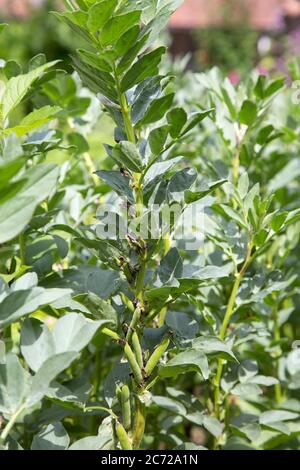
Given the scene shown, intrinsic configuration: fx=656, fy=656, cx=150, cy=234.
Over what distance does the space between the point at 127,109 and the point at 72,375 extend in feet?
1.72

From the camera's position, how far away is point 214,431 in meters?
1.02

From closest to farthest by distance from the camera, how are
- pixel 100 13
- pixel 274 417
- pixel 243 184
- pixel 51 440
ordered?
pixel 100 13 → pixel 51 440 → pixel 243 184 → pixel 274 417

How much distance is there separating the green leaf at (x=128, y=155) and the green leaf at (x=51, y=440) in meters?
0.35

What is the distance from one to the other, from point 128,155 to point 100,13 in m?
0.17

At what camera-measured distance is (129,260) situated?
86 centimetres

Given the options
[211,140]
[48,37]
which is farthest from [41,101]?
[48,37]

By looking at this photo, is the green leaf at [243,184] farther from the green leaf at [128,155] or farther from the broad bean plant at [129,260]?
the green leaf at [128,155]

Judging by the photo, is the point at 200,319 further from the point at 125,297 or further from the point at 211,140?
the point at 211,140

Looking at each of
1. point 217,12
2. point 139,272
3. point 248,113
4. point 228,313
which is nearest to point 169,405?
point 228,313

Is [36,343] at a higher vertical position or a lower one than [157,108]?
lower

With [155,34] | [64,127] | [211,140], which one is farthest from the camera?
[211,140]

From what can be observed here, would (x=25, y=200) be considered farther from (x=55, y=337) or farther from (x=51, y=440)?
(x=51, y=440)

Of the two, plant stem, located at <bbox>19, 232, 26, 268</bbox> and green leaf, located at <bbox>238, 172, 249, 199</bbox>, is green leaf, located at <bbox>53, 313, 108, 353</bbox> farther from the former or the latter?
green leaf, located at <bbox>238, 172, 249, 199</bbox>
